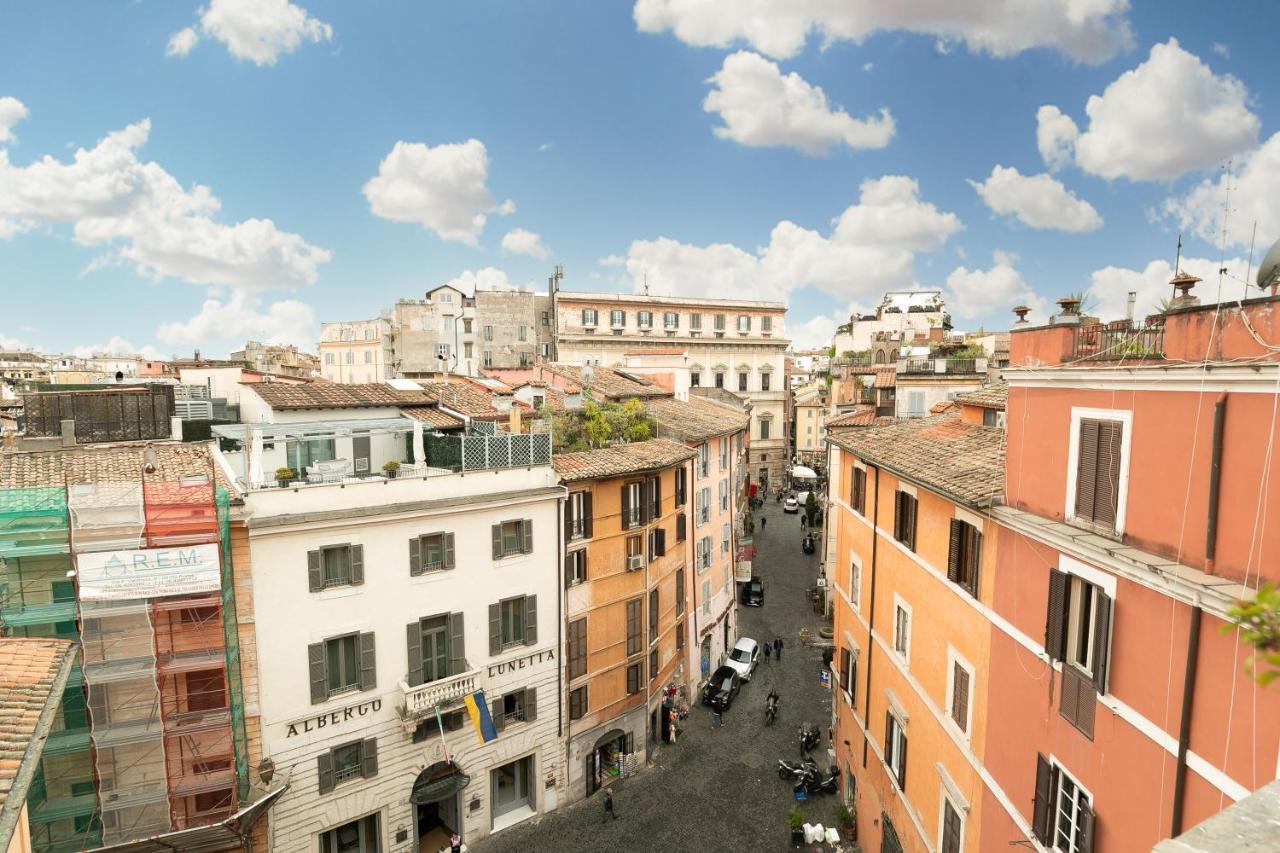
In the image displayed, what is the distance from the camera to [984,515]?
528 inches

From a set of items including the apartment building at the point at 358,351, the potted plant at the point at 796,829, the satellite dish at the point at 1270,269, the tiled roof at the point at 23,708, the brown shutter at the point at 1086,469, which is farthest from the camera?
the apartment building at the point at 358,351

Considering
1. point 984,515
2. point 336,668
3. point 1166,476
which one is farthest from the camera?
point 336,668

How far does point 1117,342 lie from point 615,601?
19987 millimetres

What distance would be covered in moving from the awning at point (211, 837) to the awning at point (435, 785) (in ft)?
15.4

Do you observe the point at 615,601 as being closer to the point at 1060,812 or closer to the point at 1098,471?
the point at 1060,812

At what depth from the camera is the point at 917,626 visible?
17.8 m

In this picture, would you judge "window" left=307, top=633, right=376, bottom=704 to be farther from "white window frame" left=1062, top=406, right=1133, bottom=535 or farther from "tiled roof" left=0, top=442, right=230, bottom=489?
"white window frame" left=1062, top=406, right=1133, bottom=535

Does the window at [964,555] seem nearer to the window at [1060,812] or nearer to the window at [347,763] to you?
the window at [1060,812]

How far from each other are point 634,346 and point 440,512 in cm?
4973

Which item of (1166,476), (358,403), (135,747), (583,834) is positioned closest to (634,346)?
(358,403)

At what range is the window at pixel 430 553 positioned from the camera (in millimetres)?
20938

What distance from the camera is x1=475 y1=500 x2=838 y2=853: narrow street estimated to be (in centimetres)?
2305

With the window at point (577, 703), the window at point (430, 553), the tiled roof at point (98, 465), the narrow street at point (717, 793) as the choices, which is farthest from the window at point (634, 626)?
the tiled roof at point (98, 465)

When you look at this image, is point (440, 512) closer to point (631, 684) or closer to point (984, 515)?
point (631, 684)
